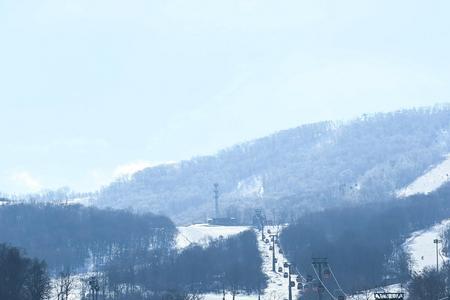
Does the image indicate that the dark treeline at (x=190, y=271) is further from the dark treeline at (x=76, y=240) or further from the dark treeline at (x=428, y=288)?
the dark treeline at (x=428, y=288)

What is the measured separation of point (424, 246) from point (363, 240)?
8.07 m

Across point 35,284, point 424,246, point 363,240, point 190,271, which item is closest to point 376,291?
point 35,284

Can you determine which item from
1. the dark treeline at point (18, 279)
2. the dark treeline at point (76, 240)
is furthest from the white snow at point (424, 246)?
the dark treeline at point (18, 279)

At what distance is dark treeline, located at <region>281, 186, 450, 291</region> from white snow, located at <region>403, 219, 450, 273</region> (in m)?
1.48

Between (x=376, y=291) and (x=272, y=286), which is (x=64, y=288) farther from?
(x=376, y=291)

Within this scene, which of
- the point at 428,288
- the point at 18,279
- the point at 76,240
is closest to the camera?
the point at 18,279

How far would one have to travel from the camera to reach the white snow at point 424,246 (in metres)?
136

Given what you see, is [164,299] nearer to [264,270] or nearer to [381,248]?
[264,270]

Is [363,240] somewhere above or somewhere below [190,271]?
above

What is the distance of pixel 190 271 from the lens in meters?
147

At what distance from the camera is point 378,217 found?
180 m

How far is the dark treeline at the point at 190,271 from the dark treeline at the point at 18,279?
92.7 ft

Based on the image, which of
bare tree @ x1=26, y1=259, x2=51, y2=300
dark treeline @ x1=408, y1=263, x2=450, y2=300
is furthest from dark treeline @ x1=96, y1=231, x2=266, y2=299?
bare tree @ x1=26, y1=259, x2=51, y2=300

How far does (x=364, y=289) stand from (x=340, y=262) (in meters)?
30.6
